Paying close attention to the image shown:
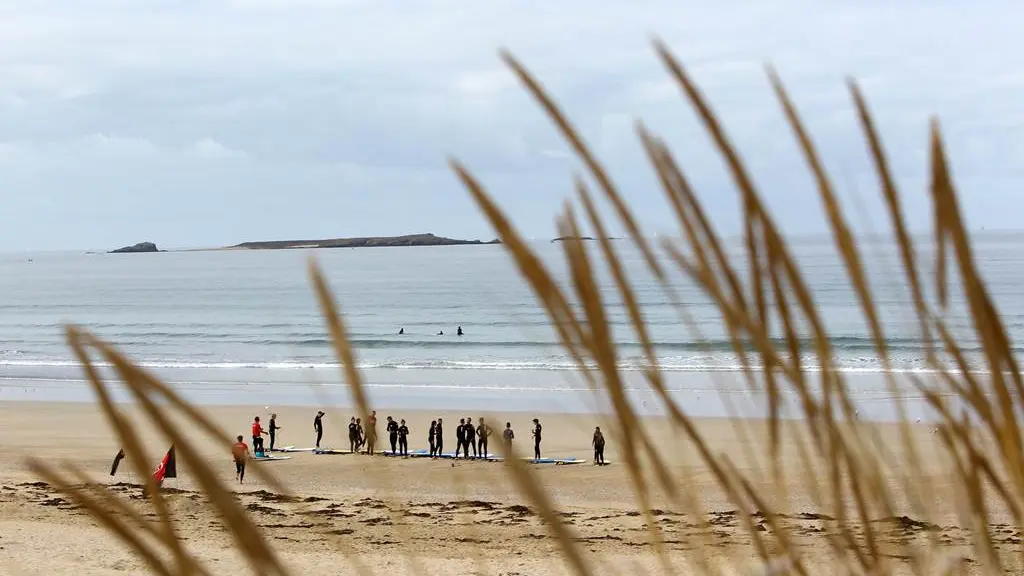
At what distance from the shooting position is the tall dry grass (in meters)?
0.71

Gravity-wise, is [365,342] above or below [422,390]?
above

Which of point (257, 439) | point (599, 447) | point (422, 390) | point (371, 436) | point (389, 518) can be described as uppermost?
point (371, 436)

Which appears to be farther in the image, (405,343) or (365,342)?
(365,342)

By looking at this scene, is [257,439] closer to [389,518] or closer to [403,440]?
[403,440]

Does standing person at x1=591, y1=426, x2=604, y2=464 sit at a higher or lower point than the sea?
lower

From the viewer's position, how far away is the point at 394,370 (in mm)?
34969

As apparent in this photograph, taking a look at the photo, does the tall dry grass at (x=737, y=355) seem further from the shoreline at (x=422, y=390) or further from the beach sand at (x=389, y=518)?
the shoreline at (x=422, y=390)

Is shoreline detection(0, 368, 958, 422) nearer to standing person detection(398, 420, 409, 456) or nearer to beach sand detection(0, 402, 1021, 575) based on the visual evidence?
beach sand detection(0, 402, 1021, 575)

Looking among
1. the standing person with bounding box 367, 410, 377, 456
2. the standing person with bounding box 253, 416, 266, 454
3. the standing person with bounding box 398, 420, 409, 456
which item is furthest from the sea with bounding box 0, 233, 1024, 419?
the standing person with bounding box 398, 420, 409, 456

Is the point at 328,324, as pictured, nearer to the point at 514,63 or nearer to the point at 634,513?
the point at 514,63

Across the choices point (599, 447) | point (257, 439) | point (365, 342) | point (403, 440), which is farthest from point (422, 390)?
point (365, 342)

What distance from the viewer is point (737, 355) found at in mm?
986

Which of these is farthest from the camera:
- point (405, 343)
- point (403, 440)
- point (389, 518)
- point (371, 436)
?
point (405, 343)

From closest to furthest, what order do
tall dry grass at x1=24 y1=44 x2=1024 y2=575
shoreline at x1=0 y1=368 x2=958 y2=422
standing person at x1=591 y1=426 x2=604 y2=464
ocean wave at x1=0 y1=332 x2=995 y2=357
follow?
1. tall dry grass at x1=24 y1=44 x2=1024 y2=575
2. standing person at x1=591 y1=426 x2=604 y2=464
3. shoreline at x1=0 y1=368 x2=958 y2=422
4. ocean wave at x1=0 y1=332 x2=995 y2=357
